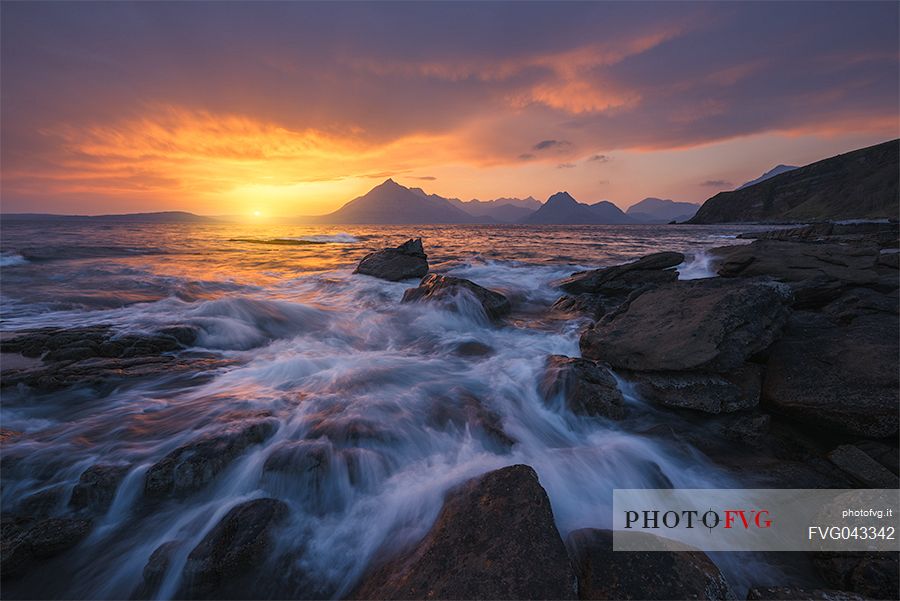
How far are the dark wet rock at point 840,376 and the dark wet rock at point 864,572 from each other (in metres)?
2.16

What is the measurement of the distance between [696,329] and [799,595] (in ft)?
12.6

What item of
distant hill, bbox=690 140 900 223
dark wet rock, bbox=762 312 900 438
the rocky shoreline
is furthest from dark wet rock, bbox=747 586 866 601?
distant hill, bbox=690 140 900 223

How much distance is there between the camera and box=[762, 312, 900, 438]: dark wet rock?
13.6 ft

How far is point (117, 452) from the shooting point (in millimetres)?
4328

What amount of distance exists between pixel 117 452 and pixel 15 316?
9.75 m

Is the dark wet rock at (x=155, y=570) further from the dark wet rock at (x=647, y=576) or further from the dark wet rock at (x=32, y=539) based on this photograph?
the dark wet rock at (x=647, y=576)

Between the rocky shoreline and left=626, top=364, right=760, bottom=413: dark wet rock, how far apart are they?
0.9 inches

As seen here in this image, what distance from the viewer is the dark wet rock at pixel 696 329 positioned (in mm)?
5180

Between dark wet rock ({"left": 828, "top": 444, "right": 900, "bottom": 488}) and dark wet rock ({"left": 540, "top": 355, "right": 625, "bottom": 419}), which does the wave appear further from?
dark wet rock ({"left": 828, "top": 444, "right": 900, "bottom": 488})

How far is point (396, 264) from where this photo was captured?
1725cm

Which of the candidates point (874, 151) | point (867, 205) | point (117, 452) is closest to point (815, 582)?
point (117, 452)

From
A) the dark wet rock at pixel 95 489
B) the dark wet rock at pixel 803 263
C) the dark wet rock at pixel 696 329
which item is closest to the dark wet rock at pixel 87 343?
the dark wet rock at pixel 95 489

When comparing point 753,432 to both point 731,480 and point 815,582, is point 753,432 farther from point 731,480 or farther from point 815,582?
point 815,582

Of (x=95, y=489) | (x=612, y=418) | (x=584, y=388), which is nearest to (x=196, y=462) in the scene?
(x=95, y=489)
